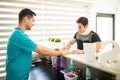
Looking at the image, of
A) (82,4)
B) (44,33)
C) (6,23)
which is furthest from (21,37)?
(82,4)

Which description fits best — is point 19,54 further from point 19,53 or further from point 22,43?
point 22,43

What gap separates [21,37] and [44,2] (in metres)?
1.54

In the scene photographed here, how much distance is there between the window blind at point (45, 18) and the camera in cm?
245

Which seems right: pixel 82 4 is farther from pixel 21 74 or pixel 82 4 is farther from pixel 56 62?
pixel 21 74

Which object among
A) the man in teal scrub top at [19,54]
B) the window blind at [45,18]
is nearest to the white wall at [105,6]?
the window blind at [45,18]

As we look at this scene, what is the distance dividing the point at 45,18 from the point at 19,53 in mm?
→ 1499

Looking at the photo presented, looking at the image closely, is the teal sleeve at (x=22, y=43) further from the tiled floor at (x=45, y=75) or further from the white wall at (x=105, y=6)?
the white wall at (x=105, y=6)

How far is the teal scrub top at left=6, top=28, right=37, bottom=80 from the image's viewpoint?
4.90 feet

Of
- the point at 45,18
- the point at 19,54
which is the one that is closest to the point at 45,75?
the point at 19,54

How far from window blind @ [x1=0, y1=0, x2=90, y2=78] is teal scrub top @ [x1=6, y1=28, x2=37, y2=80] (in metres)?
1.02

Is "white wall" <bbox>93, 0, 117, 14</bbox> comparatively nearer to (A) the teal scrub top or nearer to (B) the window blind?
(B) the window blind

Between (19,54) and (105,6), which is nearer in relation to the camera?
(19,54)

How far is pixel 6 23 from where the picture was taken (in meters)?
2.46

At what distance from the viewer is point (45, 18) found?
113 inches
